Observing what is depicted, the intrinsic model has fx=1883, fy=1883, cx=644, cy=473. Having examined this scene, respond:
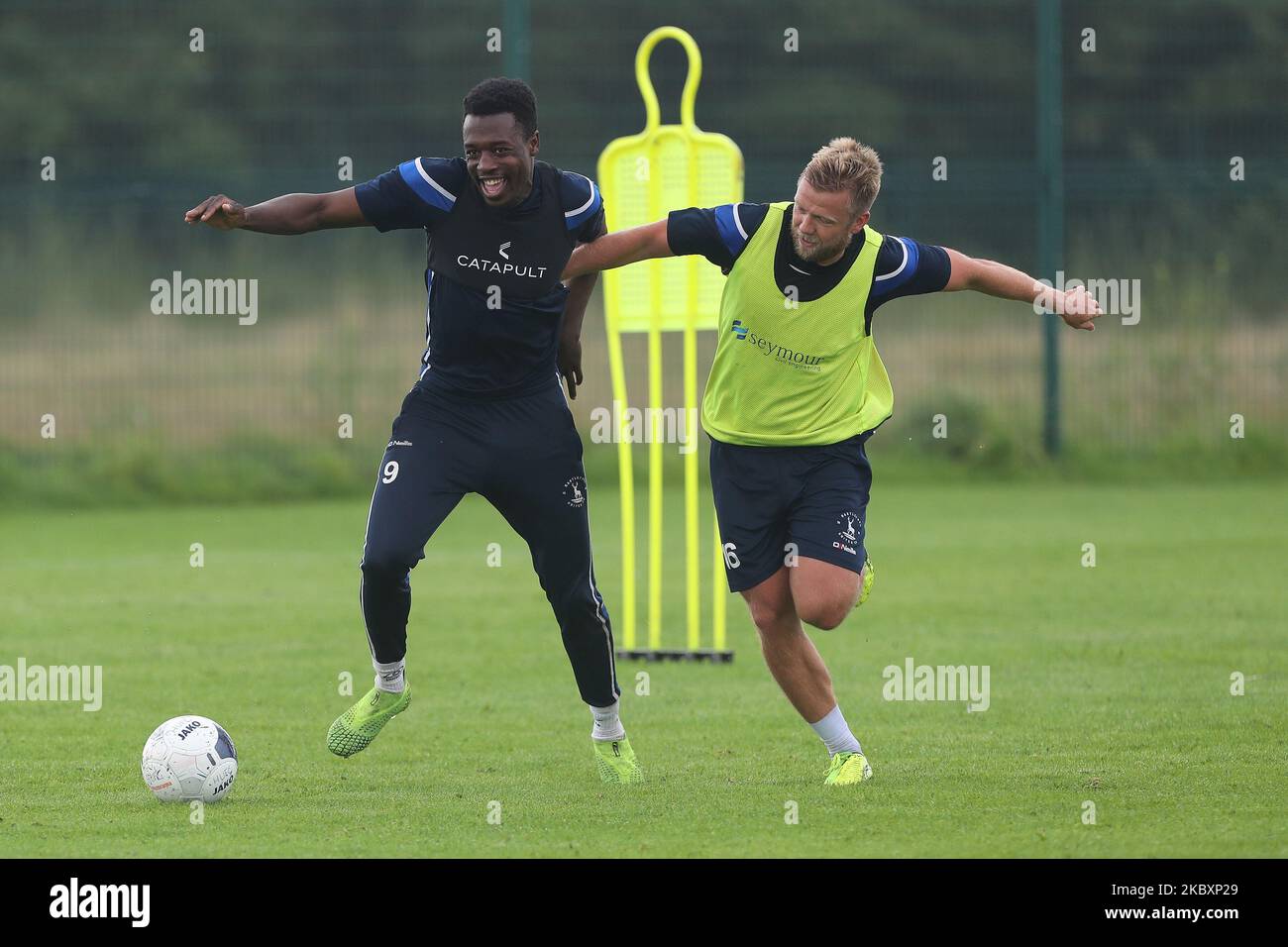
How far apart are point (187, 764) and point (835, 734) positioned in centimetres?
223

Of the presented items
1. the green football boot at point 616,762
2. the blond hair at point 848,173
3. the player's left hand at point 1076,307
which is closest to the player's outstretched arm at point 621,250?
the blond hair at point 848,173

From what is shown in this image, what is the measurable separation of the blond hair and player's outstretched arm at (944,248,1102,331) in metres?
0.44

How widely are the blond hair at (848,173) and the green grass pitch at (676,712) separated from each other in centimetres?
201

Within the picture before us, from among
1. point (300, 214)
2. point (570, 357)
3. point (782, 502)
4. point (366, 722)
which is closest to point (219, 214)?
point (300, 214)

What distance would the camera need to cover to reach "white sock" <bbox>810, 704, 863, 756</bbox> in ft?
21.8

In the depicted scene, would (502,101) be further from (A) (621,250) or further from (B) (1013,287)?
(B) (1013,287)

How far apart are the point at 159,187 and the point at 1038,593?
1024cm

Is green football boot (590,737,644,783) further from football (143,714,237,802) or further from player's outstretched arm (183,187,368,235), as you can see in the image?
player's outstretched arm (183,187,368,235)

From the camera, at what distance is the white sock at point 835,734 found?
261 inches

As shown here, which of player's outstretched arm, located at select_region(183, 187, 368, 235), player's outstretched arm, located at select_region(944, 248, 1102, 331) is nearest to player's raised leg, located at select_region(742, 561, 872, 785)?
player's outstretched arm, located at select_region(944, 248, 1102, 331)

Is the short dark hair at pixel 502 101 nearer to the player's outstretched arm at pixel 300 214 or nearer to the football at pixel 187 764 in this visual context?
the player's outstretched arm at pixel 300 214

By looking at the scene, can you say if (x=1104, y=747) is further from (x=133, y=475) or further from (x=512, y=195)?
(x=133, y=475)

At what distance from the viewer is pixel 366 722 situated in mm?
6941

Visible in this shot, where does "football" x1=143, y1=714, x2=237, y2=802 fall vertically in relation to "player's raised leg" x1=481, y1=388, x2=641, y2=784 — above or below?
below
